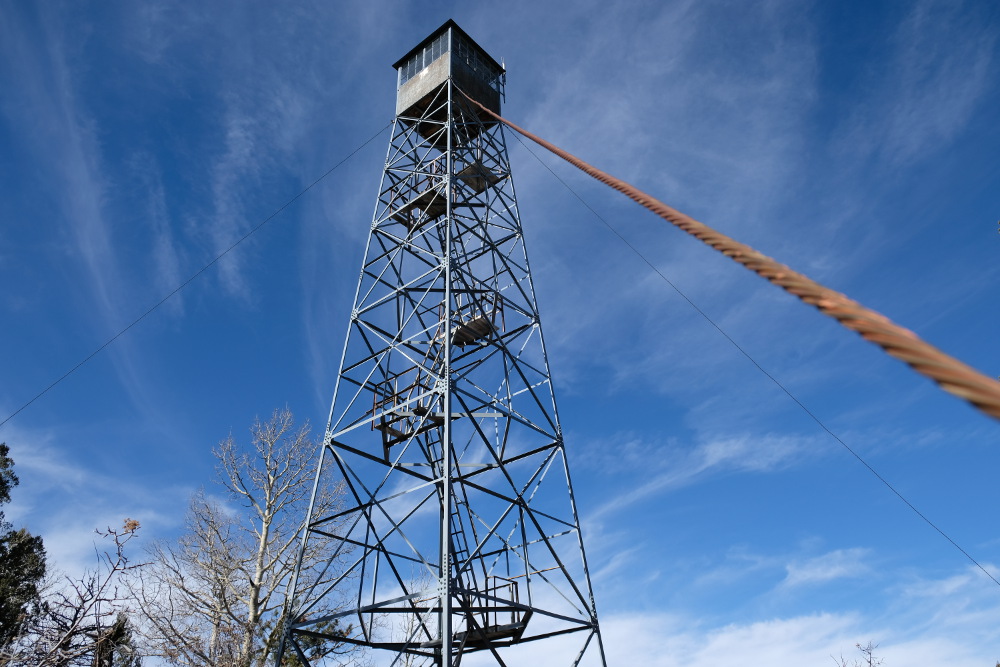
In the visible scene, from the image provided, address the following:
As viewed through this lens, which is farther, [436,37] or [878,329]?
[436,37]

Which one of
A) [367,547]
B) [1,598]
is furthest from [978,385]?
[1,598]

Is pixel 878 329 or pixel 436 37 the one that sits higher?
pixel 436 37

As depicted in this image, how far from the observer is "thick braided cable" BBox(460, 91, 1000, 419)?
87 cm

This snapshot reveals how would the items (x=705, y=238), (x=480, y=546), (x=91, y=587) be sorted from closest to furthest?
1. (x=705, y=238)
2. (x=91, y=587)
3. (x=480, y=546)

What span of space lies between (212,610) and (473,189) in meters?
11.0

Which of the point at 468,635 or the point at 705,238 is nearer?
the point at 705,238

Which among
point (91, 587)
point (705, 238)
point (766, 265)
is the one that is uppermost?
point (91, 587)

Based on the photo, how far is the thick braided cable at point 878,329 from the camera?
869 mm

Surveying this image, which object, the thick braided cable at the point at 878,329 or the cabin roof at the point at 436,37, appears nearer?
the thick braided cable at the point at 878,329

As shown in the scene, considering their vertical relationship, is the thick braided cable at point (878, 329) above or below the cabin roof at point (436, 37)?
below

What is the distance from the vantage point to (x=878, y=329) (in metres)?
1.09

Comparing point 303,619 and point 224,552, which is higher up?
point 224,552

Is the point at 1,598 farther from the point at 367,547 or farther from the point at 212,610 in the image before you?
the point at 367,547

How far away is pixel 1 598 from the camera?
52.0 ft
